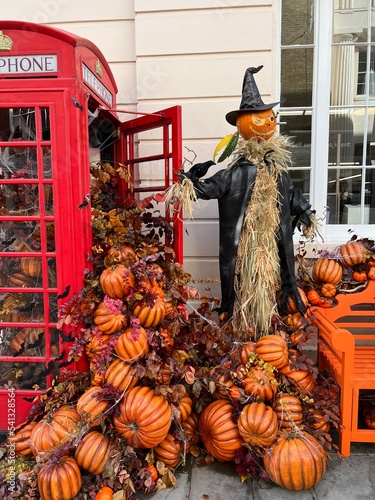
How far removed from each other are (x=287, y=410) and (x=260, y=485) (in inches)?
18.5

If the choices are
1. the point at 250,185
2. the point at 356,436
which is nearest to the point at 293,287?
the point at 250,185

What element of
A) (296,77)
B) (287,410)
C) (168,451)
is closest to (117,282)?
(168,451)

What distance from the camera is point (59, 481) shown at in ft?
6.77

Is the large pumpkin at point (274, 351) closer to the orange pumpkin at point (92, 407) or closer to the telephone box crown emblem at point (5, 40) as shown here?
the orange pumpkin at point (92, 407)

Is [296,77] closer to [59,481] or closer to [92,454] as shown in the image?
[92,454]

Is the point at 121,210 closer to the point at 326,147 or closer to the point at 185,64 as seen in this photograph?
the point at 185,64

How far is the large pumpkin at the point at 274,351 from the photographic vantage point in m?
2.69

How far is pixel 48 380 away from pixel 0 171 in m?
1.47

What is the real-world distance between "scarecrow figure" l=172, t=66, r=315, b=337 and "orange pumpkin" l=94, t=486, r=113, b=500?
54.9 inches

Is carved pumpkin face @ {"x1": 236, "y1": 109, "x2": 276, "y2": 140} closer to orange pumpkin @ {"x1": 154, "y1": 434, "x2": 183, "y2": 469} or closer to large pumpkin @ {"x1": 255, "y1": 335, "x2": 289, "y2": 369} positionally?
large pumpkin @ {"x1": 255, "y1": 335, "x2": 289, "y2": 369}

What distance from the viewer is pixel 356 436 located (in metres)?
2.61

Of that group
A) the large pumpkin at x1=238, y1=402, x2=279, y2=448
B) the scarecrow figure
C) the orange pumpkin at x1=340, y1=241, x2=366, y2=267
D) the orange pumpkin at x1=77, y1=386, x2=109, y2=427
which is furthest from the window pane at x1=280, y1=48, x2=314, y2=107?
the orange pumpkin at x1=77, y1=386, x2=109, y2=427

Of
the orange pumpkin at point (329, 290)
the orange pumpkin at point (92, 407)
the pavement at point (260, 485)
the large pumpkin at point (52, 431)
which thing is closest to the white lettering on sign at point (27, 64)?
the orange pumpkin at point (92, 407)

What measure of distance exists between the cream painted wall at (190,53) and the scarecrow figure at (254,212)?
73 centimetres
